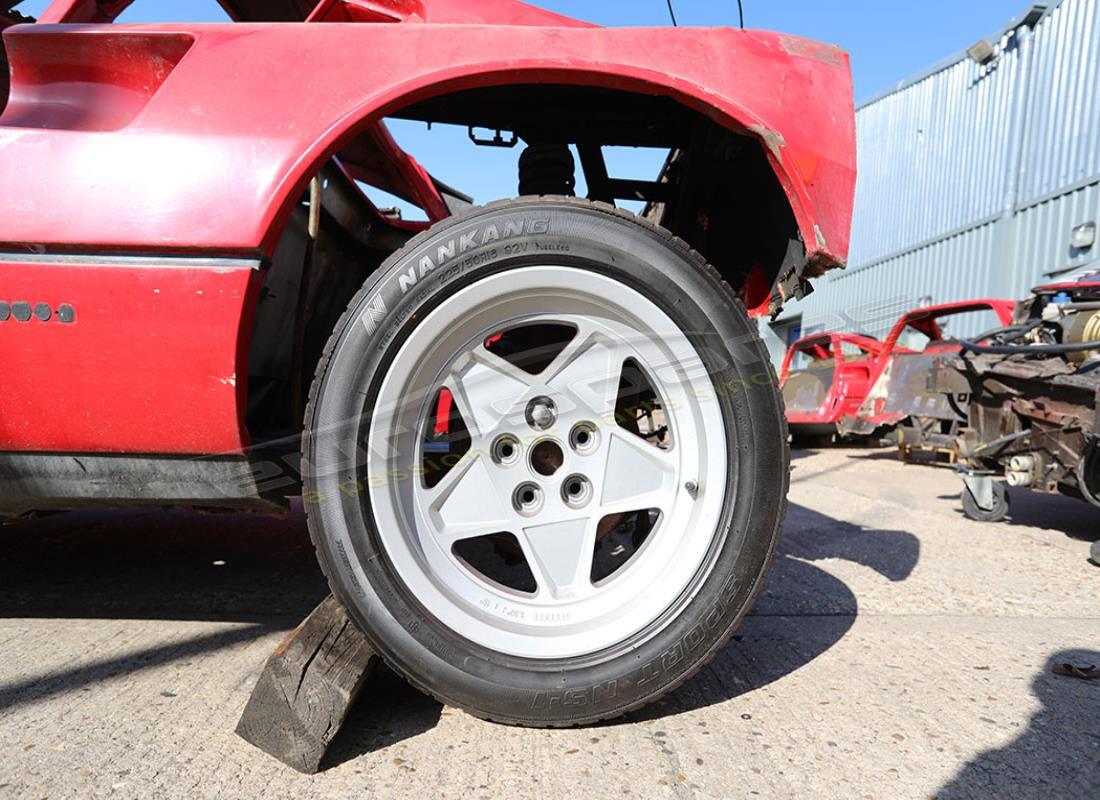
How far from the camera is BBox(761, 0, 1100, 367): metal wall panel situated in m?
10.2

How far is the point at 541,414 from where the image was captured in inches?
58.4

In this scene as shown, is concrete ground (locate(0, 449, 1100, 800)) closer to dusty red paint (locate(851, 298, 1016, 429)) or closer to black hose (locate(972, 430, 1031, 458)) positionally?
black hose (locate(972, 430, 1031, 458))

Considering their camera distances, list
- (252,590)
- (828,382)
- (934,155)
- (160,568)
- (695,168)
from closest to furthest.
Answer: (695,168) → (252,590) → (160,568) → (828,382) → (934,155)

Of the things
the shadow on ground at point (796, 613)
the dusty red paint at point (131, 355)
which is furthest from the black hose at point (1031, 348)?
the dusty red paint at point (131, 355)

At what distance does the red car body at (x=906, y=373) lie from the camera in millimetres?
5652

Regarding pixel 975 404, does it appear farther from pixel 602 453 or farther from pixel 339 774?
pixel 339 774

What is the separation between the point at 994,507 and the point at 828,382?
4.09m

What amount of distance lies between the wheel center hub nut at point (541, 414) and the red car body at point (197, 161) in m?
0.65

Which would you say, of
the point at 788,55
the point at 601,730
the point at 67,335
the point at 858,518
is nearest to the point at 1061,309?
the point at 858,518

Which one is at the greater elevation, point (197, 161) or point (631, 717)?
point (197, 161)

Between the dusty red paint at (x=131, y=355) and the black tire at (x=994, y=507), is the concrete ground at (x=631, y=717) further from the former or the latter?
the black tire at (x=994, y=507)

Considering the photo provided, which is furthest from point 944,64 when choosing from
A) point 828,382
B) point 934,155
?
point 828,382

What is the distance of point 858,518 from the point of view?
12.3 feet

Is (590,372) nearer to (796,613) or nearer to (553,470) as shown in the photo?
(553,470)
